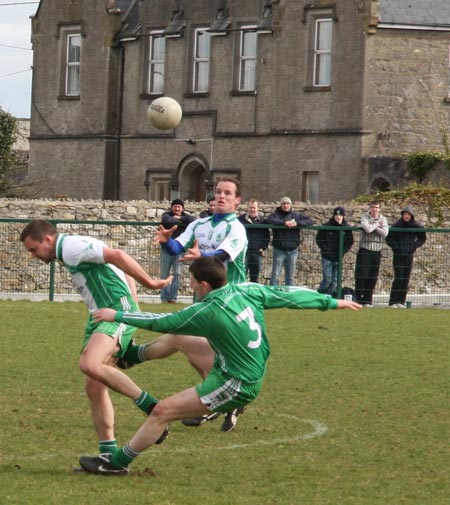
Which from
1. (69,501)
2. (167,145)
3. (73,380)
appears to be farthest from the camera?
(167,145)

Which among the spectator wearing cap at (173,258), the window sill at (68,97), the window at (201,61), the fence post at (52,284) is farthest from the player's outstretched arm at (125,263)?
the window sill at (68,97)

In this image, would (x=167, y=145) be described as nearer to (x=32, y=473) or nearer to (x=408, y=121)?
(x=408, y=121)

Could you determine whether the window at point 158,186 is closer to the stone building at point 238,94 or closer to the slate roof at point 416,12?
the stone building at point 238,94

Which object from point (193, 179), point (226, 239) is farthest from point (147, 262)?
point (193, 179)

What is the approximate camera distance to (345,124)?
42156mm

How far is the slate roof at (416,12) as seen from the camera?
42.3 m

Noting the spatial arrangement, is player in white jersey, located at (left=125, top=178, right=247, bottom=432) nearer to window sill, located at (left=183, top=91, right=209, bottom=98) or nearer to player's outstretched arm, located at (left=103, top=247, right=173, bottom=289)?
player's outstretched arm, located at (left=103, top=247, right=173, bottom=289)

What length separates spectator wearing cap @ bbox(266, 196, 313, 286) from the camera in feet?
89.1

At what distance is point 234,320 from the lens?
33.8 feet

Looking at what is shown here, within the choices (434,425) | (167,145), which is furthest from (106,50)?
(434,425)

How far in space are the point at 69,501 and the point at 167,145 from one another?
36.8 meters

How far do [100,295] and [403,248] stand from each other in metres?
17.1

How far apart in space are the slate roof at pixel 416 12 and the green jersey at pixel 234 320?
107 ft

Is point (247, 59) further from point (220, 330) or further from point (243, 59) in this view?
point (220, 330)
